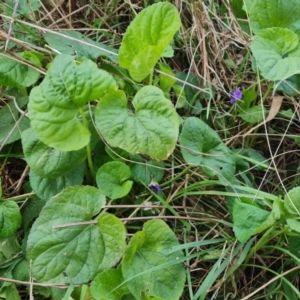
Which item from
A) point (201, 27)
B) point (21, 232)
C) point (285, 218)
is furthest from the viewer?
point (201, 27)

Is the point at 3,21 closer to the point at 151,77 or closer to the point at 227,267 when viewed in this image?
the point at 151,77

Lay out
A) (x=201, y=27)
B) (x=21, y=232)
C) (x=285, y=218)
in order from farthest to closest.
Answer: (x=201, y=27) < (x=21, y=232) < (x=285, y=218)

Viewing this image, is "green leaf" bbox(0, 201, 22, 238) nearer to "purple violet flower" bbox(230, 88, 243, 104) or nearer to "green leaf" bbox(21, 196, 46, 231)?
"green leaf" bbox(21, 196, 46, 231)

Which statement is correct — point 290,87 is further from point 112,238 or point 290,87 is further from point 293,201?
point 112,238

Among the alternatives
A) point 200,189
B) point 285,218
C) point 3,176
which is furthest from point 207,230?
point 3,176

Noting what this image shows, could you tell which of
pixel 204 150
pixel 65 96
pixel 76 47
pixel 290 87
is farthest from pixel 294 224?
pixel 76 47

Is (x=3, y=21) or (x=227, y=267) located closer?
(x=227, y=267)
